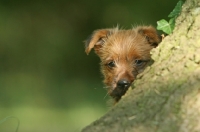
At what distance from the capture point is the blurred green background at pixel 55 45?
45.8ft

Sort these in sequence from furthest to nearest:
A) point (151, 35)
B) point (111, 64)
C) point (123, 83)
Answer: point (111, 64) < point (151, 35) < point (123, 83)

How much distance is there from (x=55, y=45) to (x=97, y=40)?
245 inches

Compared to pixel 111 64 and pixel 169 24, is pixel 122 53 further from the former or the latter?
pixel 169 24

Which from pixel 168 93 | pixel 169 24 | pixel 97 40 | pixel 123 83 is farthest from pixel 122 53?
pixel 168 93

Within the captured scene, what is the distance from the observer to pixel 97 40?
868 centimetres

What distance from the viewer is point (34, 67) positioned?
575 inches

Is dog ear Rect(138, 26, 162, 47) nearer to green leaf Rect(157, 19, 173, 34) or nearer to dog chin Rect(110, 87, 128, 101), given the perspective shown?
dog chin Rect(110, 87, 128, 101)

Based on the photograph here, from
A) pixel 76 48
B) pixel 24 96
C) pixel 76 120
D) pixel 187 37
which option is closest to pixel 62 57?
pixel 76 48

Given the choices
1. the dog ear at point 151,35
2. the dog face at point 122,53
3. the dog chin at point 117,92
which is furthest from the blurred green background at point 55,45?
the dog chin at point 117,92

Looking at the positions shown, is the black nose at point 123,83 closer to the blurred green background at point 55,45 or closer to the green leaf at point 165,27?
the green leaf at point 165,27

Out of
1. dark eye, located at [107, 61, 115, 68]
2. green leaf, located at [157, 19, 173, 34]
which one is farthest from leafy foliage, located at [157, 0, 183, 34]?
dark eye, located at [107, 61, 115, 68]

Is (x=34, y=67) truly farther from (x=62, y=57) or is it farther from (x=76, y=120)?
(x=76, y=120)

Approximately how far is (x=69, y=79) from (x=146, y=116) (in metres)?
9.23

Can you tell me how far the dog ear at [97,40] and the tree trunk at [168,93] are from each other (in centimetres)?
239
